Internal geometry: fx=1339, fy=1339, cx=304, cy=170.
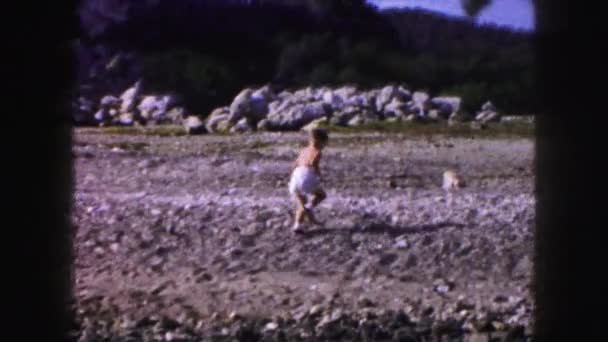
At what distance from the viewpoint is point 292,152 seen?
18672mm

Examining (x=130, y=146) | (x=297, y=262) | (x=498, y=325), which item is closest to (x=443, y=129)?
(x=130, y=146)

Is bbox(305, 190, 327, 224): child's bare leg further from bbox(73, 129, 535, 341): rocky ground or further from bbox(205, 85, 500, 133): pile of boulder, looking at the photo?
bbox(205, 85, 500, 133): pile of boulder

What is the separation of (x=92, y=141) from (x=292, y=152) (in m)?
4.01

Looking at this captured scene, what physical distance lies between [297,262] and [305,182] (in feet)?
2.56

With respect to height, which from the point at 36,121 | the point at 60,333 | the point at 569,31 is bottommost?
the point at 60,333

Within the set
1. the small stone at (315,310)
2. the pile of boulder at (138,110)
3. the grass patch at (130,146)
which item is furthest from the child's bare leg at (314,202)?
the pile of boulder at (138,110)

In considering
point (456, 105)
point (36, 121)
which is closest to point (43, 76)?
point (36, 121)

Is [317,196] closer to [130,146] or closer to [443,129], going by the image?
[130,146]

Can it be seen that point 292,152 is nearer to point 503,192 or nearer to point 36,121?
point 503,192

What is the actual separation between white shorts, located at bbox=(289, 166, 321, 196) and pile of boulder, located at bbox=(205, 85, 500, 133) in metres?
14.5

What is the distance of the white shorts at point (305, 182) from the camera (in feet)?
32.1

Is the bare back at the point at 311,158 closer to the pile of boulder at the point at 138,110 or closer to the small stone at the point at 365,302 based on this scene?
the small stone at the point at 365,302

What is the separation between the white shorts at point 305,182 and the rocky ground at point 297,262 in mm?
326

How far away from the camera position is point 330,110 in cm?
2814
